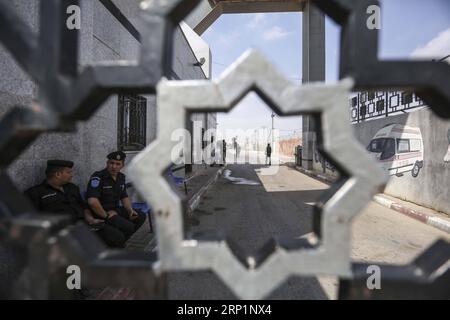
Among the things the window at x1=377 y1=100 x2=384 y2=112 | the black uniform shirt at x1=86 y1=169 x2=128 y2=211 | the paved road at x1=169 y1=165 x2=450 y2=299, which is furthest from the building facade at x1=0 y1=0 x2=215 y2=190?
the window at x1=377 y1=100 x2=384 y2=112

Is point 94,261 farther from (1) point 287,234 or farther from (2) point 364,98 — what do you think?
(2) point 364,98

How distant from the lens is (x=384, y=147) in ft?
27.3

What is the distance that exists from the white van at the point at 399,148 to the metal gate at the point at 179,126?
24.0ft

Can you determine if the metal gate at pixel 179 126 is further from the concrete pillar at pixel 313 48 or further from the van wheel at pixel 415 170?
the concrete pillar at pixel 313 48

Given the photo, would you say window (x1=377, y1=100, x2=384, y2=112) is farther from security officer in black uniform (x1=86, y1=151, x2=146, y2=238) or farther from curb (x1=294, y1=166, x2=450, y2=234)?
security officer in black uniform (x1=86, y1=151, x2=146, y2=238)

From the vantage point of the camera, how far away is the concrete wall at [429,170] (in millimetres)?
5980

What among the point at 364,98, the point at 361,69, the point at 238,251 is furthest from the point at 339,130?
the point at 364,98

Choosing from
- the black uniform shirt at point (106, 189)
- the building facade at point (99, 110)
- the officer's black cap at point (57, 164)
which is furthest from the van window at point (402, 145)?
the officer's black cap at point (57, 164)

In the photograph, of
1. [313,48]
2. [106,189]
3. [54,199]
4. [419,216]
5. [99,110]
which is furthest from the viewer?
[313,48]

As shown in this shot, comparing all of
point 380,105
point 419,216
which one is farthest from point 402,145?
point 419,216

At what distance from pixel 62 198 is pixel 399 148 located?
335 inches

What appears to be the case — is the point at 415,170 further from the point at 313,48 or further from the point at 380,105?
the point at 313,48
